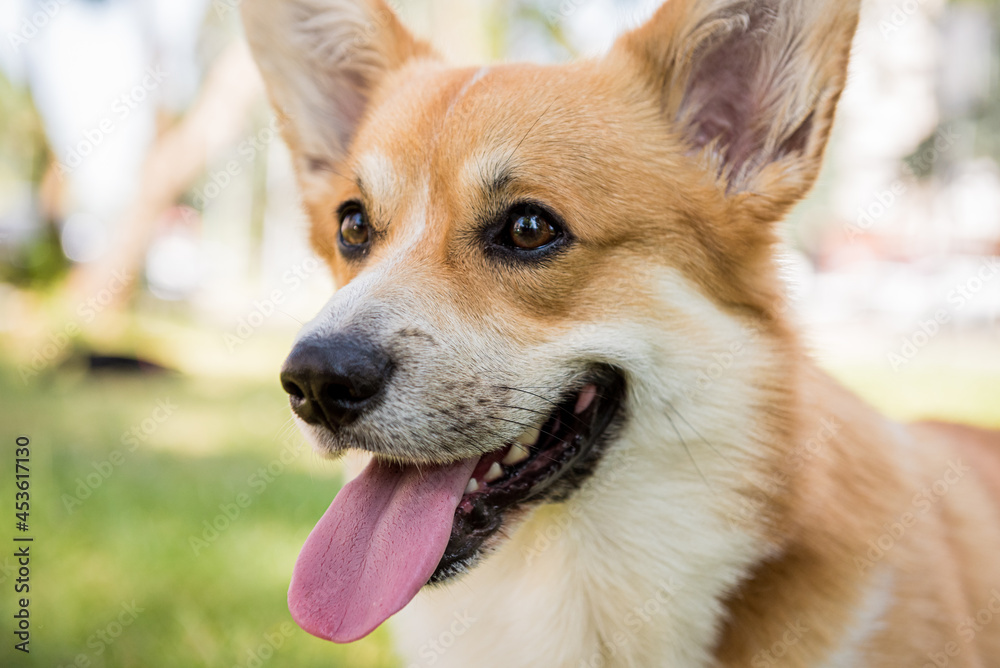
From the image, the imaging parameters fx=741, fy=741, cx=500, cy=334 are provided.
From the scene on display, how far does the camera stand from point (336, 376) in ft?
5.74

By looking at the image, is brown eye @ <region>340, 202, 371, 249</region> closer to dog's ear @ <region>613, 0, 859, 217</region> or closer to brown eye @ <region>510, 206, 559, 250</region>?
brown eye @ <region>510, 206, 559, 250</region>

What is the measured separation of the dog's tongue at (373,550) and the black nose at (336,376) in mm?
267

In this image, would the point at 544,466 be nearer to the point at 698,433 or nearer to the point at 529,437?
the point at 529,437

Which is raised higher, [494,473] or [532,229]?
[532,229]

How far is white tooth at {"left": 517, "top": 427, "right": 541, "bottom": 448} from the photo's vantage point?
1.99 meters

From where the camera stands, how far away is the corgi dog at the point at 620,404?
188cm

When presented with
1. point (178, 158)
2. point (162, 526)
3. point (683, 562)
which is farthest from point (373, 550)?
point (178, 158)

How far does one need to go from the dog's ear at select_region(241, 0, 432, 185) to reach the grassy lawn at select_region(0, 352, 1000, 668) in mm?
1097

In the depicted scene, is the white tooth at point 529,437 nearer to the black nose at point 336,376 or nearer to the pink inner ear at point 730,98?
the black nose at point 336,376

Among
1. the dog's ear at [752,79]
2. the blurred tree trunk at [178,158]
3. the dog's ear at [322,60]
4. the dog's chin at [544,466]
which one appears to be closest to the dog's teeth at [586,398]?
the dog's chin at [544,466]

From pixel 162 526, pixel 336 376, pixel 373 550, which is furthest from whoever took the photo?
pixel 162 526

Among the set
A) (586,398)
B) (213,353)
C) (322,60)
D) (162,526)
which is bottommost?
(213,353)

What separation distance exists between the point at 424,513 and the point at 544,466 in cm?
34

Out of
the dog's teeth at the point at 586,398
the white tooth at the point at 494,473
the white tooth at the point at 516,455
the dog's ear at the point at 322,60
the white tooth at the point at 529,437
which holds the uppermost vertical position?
Result: the dog's ear at the point at 322,60
